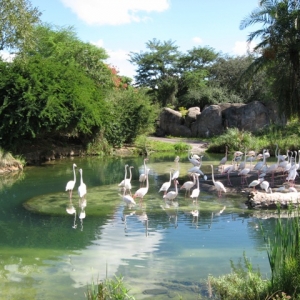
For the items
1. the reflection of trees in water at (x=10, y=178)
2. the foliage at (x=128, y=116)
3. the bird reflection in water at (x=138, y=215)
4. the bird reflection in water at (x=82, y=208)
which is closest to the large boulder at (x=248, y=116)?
the foliage at (x=128, y=116)

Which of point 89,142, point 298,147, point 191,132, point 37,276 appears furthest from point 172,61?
point 37,276

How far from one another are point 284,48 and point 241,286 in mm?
15458

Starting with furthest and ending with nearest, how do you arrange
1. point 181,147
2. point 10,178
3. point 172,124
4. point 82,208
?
point 172,124
point 181,147
point 10,178
point 82,208

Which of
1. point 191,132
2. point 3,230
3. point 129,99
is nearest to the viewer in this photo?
point 3,230

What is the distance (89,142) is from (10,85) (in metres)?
6.39

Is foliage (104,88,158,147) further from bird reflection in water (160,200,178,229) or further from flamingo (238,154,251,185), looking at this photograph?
bird reflection in water (160,200,178,229)

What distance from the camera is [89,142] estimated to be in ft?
91.7

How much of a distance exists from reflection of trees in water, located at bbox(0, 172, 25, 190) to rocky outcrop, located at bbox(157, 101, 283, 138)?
2030 centimetres

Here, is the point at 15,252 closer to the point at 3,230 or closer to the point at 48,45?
the point at 3,230

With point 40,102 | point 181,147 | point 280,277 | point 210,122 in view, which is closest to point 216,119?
point 210,122

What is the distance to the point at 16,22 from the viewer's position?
66.0 feet

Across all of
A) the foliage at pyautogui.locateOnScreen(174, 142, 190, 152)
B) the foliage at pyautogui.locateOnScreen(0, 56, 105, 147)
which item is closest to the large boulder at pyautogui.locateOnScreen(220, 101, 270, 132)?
the foliage at pyautogui.locateOnScreen(174, 142, 190, 152)

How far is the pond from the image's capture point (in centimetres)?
674

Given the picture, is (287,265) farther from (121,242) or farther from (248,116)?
(248,116)
